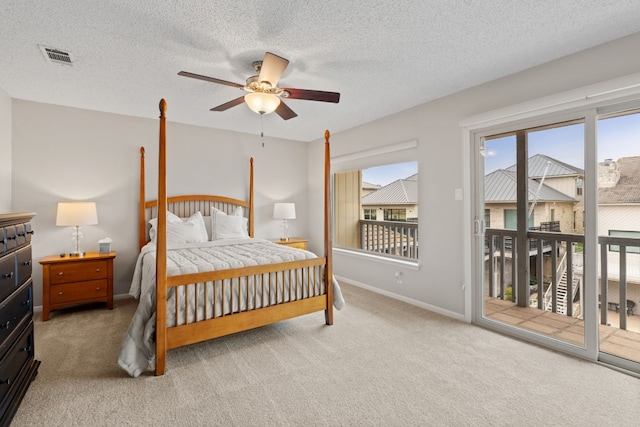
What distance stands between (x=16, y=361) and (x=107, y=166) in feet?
9.34

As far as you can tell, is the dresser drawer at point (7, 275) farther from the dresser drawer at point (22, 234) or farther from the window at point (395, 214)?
the window at point (395, 214)

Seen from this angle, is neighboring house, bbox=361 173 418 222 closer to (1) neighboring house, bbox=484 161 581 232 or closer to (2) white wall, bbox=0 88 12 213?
(1) neighboring house, bbox=484 161 581 232

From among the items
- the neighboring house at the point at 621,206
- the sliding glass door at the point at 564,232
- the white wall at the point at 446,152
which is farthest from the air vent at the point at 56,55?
the neighboring house at the point at 621,206

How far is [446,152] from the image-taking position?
3.46 m

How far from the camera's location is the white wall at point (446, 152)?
2541mm

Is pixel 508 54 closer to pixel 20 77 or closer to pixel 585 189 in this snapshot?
pixel 585 189

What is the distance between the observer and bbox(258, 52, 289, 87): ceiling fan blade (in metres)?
2.12

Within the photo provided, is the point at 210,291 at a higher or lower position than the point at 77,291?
higher

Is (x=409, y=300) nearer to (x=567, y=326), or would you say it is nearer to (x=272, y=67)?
(x=567, y=326)

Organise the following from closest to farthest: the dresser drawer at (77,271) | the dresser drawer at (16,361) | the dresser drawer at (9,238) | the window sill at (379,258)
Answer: the dresser drawer at (16,361) → the dresser drawer at (9,238) → the dresser drawer at (77,271) → the window sill at (379,258)

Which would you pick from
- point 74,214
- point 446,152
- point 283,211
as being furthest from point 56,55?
point 446,152

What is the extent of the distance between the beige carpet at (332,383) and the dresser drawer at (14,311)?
0.49 m

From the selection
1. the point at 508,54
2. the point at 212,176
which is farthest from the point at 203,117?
the point at 508,54

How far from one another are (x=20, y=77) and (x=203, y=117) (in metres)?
1.80
